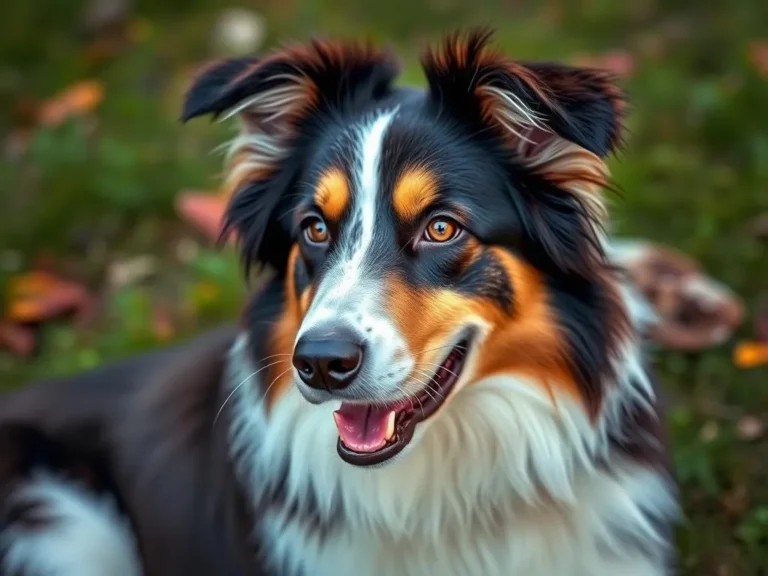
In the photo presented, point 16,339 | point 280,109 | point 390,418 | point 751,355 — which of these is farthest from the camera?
point 16,339

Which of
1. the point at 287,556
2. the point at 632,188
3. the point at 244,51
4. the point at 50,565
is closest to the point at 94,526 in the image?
the point at 50,565

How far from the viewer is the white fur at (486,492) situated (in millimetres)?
3000

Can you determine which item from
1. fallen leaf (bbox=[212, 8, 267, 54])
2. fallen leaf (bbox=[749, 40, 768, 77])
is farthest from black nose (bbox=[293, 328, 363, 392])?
fallen leaf (bbox=[212, 8, 267, 54])

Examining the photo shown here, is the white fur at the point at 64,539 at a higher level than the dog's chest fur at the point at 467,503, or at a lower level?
lower

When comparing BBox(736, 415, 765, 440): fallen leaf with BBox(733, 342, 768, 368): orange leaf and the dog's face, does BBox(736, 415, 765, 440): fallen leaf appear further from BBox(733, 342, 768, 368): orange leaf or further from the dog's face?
the dog's face

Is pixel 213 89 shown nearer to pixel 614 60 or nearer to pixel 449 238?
pixel 449 238

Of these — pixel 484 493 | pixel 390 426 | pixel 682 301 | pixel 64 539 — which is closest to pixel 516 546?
pixel 484 493

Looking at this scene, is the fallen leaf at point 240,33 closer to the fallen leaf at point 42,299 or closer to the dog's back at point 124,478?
the fallen leaf at point 42,299

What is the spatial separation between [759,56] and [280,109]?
4.10 metres

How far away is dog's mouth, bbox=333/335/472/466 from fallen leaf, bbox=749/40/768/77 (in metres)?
4.16

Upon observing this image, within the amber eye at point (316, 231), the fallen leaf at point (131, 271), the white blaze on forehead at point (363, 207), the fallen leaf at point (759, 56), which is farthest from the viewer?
the fallen leaf at point (759, 56)

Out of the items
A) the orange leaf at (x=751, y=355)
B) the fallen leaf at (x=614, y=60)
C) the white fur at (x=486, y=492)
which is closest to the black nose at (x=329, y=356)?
the white fur at (x=486, y=492)

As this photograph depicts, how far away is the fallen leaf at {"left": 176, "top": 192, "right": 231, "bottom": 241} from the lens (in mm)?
5816

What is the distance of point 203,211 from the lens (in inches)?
231
